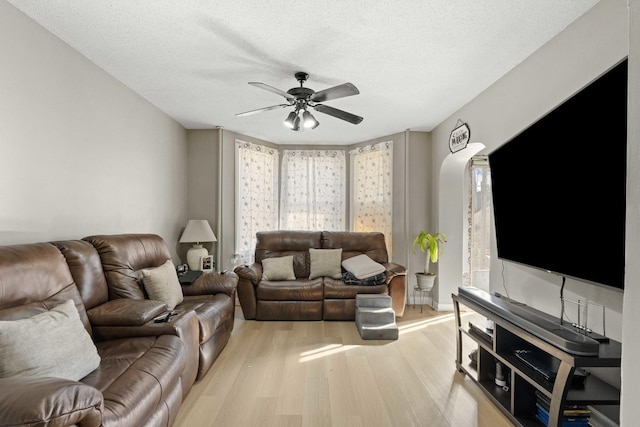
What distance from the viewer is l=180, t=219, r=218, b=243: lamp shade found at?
4.34 m

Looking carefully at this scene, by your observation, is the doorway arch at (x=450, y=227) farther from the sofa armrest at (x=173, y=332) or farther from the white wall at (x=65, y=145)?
the white wall at (x=65, y=145)

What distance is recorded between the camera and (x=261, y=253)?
15.4 feet

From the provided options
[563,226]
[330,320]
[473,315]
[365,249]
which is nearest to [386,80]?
[563,226]

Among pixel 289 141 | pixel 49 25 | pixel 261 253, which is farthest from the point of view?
pixel 289 141

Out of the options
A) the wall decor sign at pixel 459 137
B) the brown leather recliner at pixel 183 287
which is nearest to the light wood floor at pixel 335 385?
the brown leather recliner at pixel 183 287

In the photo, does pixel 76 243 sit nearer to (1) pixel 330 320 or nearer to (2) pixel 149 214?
(2) pixel 149 214

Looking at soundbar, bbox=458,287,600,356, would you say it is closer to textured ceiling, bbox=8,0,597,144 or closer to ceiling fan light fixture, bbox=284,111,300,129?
textured ceiling, bbox=8,0,597,144

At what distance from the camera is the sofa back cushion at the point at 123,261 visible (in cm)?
249

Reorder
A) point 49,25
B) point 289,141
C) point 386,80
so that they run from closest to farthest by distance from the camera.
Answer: point 49,25 < point 386,80 < point 289,141

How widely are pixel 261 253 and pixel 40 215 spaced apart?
271 cm

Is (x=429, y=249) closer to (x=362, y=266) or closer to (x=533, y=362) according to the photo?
(x=362, y=266)

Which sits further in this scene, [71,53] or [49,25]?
[71,53]

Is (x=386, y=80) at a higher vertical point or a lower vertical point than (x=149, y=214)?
higher

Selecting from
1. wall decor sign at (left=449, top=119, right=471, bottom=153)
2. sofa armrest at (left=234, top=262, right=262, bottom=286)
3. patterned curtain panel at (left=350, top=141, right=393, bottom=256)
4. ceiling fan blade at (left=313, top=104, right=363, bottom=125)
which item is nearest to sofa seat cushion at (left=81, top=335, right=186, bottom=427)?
sofa armrest at (left=234, top=262, right=262, bottom=286)
